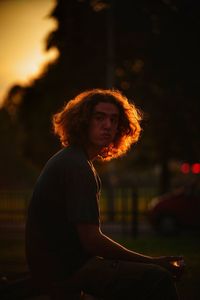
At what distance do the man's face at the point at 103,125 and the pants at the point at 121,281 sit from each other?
2.20 ft

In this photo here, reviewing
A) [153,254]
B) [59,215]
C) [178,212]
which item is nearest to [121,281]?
[59,215]

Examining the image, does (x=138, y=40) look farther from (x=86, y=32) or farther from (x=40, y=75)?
(x=40, y=75)

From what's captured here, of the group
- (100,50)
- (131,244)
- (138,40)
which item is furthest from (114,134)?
(100,50)

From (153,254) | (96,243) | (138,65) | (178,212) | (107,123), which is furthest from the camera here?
(138,65)

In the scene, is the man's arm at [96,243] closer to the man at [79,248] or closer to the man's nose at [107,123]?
the man at [79,248]

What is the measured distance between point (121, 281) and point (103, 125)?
0.89 meters

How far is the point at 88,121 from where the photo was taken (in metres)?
3.81

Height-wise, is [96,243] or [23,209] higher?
[96,243]

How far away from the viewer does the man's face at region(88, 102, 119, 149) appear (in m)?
3.75

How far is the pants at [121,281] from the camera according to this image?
3.31m

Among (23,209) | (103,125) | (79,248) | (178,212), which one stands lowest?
(23,209)

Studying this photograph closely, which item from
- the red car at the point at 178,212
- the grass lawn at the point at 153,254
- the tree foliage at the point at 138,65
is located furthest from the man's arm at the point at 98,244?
the red car at the point at 178,212

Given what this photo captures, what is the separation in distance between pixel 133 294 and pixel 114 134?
0.97m

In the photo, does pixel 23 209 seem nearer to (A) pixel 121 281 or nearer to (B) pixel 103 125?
(B) pixel 103 125
